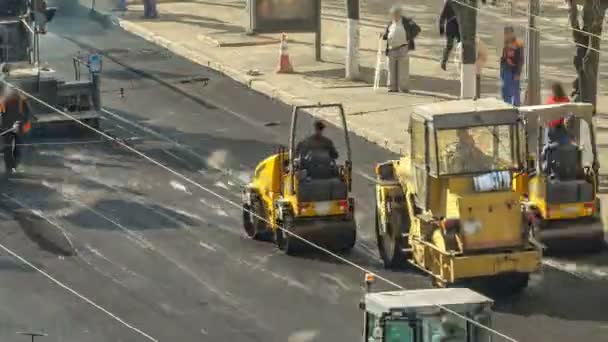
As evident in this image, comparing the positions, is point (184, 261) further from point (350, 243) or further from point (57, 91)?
point (57, 91)

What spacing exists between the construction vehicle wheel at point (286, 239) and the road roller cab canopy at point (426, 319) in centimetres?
749

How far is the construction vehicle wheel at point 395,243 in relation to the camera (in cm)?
2230

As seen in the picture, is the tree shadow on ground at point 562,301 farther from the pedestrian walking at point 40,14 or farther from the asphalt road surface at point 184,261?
the pedestrian walking at point 40,14

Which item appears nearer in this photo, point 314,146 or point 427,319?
point 427,319

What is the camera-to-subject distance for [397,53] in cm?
3459

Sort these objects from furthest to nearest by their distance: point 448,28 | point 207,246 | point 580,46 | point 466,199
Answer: point 448,28 < point 580,46 < point 207,246 < point 466,199

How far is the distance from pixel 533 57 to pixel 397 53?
16.8 feet

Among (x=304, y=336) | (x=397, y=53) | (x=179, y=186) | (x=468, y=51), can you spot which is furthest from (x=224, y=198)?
→ (x=397, y=53)

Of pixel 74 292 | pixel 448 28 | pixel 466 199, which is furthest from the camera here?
pixel 448 28

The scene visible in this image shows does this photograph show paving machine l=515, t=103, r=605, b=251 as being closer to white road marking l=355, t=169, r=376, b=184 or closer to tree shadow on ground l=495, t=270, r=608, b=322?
tree shadow on ground l=495, t=270, r=608, b=322

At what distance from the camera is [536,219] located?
22.8 meters

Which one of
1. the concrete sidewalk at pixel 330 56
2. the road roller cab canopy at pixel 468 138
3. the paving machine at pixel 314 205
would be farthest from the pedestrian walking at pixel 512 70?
the road roller cab canopy at pixel 468 138

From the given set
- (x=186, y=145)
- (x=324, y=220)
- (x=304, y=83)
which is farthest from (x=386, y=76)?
(x=324, y=220)

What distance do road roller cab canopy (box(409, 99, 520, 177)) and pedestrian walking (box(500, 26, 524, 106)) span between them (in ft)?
34.1
